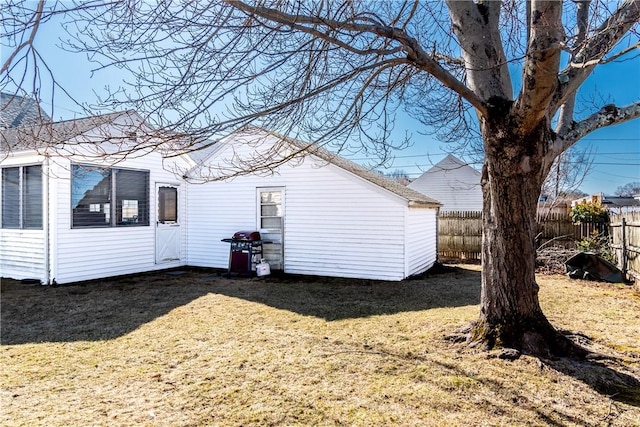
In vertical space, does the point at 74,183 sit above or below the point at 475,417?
above

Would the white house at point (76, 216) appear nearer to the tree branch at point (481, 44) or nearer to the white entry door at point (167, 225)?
the white entry door at point (167, 225)

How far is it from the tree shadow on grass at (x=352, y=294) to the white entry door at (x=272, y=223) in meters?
0.74

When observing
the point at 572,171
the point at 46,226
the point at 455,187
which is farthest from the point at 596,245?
the point at 46,226

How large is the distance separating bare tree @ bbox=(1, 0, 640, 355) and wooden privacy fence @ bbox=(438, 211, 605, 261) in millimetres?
8622

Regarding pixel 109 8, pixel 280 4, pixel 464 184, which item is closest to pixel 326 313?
pixel 280 4

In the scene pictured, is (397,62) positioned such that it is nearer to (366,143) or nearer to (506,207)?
(366,143)

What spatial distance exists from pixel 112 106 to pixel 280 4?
5.92ft

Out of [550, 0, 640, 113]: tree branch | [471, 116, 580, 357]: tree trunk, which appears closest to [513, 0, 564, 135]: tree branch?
[550, 0, 640, 113]: tree branch

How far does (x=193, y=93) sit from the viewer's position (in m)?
3.76

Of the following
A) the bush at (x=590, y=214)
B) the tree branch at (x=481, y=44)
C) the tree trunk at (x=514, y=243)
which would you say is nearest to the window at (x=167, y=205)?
the tree branch at (x=481, y=44)

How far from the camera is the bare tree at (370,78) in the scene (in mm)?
3516

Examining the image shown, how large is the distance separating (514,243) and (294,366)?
2638 millimetres

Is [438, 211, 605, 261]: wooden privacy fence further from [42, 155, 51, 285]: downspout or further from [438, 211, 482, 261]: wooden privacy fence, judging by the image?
[42, 155, 51, 285]: downspout

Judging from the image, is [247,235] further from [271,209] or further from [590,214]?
[590,214]
